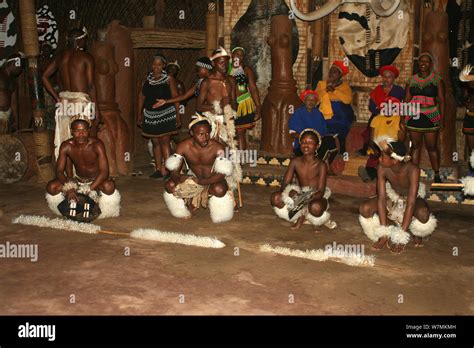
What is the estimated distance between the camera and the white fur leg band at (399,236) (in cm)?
561

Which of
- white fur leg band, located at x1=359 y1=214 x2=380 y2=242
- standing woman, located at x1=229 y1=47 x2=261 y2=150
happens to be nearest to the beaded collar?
standing woman, located at x1=229 y1=47 x2=261 y2=150

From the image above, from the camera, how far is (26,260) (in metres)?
5.33

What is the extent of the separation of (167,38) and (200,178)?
170 inches

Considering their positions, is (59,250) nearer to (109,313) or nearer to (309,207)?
(109,313)

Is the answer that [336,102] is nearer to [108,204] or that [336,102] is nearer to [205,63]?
[205,63]

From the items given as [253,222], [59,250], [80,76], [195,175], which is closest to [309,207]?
[253,222]

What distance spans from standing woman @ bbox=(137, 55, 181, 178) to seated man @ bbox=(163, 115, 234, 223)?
2217 millimetres

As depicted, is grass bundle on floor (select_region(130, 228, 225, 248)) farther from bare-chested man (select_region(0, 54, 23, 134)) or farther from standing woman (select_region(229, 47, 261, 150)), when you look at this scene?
bare-chested man (select_region(0, 54, 23, 134))

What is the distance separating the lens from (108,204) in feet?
22.3

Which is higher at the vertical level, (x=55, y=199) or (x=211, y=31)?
(x=211, y=31)

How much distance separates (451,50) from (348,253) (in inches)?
226

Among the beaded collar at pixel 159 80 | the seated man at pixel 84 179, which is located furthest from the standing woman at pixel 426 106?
the seated man at pixel 84 179

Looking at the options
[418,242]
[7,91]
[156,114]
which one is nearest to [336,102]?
[156,114]

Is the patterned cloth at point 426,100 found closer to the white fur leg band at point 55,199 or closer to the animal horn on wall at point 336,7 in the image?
the animal horn on wall at point 336,7
